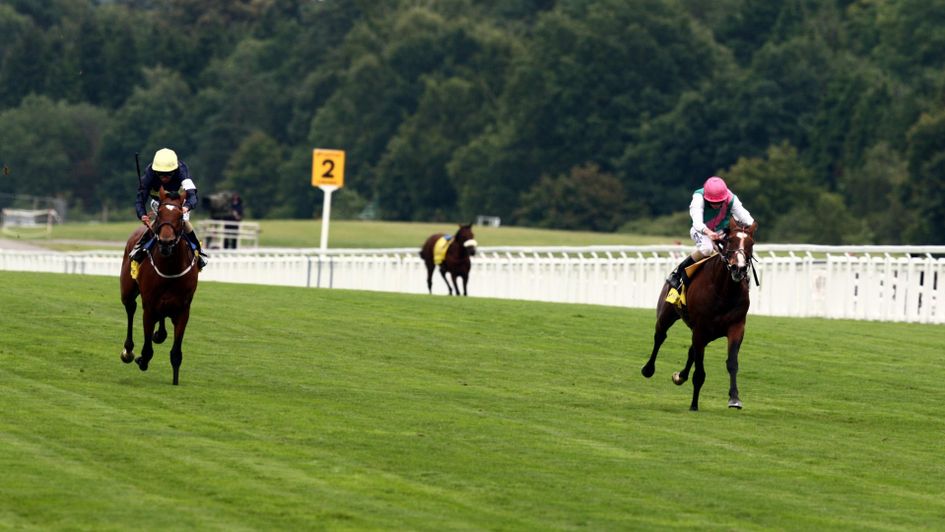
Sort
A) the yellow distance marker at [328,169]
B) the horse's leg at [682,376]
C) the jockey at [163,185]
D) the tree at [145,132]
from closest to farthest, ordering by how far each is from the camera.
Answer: the jockey at [163,185] < the horse's leg at [682,376] < the yellow distance marker at [328,169] < the tree at [145,132]

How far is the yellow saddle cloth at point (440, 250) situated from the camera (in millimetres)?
36375

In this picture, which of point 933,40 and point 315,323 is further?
point 933,40

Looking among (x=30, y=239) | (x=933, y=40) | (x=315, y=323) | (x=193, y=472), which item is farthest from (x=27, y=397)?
(x=933, y=40)

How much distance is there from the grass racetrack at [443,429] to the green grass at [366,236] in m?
50.0

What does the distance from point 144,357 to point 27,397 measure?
81.3 inches

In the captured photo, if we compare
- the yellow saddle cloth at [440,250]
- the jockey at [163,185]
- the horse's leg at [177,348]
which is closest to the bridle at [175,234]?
the jockey at [163,185]

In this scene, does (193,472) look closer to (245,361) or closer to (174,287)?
(174,287)

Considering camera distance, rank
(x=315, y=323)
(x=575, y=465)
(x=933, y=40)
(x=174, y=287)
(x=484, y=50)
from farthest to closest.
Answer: (x=484, y=50) → (x=933, y=40) → (x=315, y=323) → (x=174, y=287) → (x=575, y=465)

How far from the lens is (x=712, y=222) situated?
53.8ft

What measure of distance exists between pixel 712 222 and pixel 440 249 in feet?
66.5

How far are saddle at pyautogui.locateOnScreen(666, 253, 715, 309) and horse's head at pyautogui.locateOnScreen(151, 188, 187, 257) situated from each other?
4006mm

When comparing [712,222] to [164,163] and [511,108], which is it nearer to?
[164,163]

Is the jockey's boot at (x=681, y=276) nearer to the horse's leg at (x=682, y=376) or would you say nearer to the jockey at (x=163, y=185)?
the horse's leg at (x=682, y=376)

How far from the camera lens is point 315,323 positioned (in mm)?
22406
